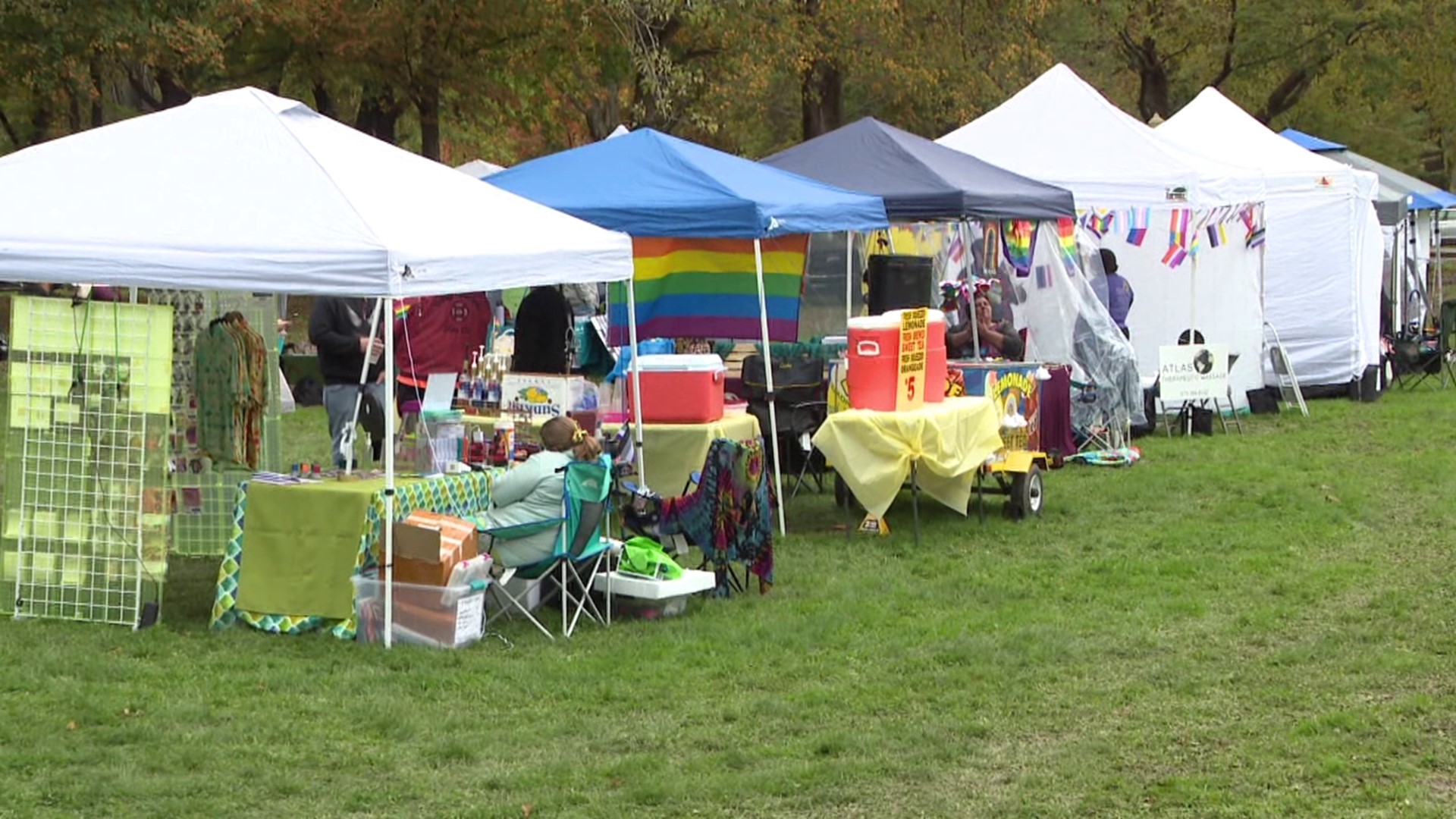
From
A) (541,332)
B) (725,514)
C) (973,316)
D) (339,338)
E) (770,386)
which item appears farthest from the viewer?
(973,316)

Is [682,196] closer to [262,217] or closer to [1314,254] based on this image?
[262,217]

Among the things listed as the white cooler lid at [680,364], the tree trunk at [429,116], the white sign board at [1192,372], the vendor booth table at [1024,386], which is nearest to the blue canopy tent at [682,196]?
the white cooler lid at [680,364]

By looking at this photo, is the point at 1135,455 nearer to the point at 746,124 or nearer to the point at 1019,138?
the point at 1019,138

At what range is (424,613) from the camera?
7.62 metres

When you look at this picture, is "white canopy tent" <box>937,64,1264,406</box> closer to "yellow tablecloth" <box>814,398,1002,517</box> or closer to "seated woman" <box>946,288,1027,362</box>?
"seated woman" <box>946,288,1027,362</box>

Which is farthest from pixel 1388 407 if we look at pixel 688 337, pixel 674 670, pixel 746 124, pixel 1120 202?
pixel 746 124

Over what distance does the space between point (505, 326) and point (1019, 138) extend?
5013mm

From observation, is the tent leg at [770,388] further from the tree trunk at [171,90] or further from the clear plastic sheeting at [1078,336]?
the tree trunk at [171,90]

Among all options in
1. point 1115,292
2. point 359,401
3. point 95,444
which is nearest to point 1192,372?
point 1115,292

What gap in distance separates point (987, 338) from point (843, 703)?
6857 millimetres

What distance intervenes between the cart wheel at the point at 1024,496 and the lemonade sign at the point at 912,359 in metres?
1.16

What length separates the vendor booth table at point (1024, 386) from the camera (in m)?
11.5

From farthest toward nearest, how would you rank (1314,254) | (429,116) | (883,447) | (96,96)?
(429,116) → (96,96) → (1314,254) → (883,447)

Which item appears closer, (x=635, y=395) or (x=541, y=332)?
(x=635, y=395)
